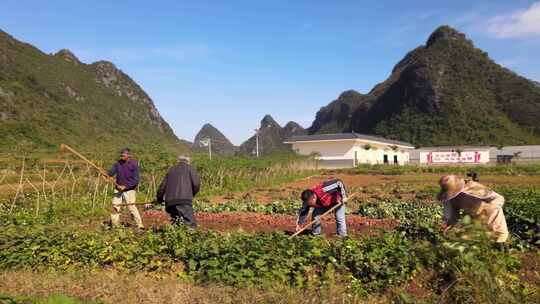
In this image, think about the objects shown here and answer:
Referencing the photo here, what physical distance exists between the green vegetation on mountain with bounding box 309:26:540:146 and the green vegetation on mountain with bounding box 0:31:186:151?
40.2 meters

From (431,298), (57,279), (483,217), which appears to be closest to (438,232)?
(483,217)

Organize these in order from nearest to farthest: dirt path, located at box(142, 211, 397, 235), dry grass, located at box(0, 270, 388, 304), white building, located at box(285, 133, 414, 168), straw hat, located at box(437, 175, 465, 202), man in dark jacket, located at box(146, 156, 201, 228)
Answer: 1. dry grass, located at box(0, 270, 388, 304)
2. straw hat, located at box(437, 175, 465, 202)
3. man in dark jacket, located at box(146, 156, 201, 228)
4. dirt path, located at box(142, 211, 397, 235)
5. white building, located at box(285, 133, 414, 168)

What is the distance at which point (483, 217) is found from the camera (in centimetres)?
470

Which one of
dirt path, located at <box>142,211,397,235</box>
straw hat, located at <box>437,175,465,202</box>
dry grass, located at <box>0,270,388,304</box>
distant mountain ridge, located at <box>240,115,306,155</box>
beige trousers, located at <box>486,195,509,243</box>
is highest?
distant mountain ridge, located at <box>240,115,306,155</box>

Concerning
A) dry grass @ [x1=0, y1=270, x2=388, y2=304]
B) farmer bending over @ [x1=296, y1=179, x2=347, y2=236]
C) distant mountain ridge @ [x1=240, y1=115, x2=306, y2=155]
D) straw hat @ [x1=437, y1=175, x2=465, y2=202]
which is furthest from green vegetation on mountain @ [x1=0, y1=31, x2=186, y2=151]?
distant mountain ridge @ [x1=240, y1=115, x2=306, y2=155]

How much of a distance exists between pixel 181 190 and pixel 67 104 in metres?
58.8

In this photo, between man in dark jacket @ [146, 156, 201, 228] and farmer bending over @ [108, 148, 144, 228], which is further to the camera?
farmer bending over @ [108, 148, 144, 228]

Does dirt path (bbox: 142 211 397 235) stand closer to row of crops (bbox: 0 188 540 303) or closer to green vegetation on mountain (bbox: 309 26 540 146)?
row of crops (bbox: 0 188 540 303)

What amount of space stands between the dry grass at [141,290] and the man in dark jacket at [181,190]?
2.10 meters

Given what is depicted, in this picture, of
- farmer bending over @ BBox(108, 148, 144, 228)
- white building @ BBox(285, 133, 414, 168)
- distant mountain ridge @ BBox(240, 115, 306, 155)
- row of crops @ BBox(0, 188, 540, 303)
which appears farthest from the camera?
distant mountain ridge @ BBox(240, 115, 306, 155)

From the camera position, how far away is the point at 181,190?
23.0 feet

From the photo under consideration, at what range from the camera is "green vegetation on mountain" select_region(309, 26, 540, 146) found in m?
64.9

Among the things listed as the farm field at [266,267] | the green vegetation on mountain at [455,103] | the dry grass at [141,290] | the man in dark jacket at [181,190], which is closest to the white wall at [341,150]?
the green vegetation on mountain at [455,103]

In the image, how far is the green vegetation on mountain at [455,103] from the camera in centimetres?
6488
